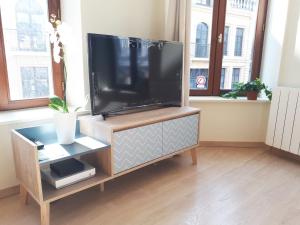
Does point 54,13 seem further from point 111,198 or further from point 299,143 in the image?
point 299,143

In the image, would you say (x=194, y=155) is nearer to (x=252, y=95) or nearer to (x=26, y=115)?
(x=252, y=95)

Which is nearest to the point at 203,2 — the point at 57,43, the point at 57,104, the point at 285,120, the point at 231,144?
the point at 285,120

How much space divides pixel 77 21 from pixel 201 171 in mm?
1843

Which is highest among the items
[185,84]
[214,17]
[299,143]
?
[214,17]

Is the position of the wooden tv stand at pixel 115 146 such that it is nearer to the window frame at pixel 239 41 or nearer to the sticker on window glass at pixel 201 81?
the sticker on window glass at pixel 201 81

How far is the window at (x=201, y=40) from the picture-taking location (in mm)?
2963

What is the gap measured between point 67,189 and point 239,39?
8.74 ft

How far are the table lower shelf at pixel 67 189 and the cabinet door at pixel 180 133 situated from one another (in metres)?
0.65

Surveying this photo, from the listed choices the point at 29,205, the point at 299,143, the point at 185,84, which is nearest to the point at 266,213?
the point at 299,143

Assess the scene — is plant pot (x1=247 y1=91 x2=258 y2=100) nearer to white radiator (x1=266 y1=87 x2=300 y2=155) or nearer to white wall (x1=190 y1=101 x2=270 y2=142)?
white wall (x1=190 y1=101 x2=270 y2=142)

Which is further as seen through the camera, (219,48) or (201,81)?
(201,81)

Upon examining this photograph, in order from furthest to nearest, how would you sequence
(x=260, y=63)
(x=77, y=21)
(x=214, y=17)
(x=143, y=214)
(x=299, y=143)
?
(x=260, y=63) → (x=214, y=17) → (x=299, y=143) → (x=77, y=21) → (x=143, y=214)

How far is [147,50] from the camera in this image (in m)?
2.14

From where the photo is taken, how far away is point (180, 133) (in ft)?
7.52
